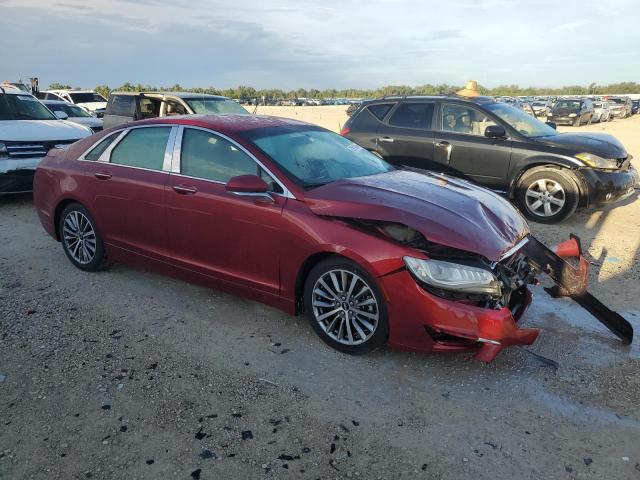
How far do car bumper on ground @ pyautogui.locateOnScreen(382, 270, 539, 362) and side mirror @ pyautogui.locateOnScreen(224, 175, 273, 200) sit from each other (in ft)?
3.69

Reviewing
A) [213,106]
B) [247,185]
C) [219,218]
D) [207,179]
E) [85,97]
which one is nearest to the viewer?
[247,185]

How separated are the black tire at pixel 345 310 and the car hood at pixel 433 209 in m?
0.37

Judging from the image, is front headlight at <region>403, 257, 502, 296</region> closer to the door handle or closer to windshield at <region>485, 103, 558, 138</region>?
the door handle

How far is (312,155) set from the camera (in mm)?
4301

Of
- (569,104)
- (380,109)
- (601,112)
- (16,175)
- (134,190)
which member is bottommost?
(16,175)

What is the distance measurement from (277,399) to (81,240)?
3.13m

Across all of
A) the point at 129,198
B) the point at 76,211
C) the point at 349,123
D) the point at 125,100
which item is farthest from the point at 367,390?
the point at 125,100

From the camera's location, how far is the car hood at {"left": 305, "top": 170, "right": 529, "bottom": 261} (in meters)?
3.35

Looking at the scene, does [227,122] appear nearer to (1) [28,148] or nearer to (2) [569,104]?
(1) [28,148]

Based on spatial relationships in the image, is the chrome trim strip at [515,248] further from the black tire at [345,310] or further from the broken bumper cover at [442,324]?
the black tire at [345,310]

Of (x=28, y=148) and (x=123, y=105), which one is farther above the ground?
(x=123, y=105)

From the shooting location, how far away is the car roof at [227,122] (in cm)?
424

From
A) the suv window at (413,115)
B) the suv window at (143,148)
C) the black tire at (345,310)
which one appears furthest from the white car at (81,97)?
the black tire at (345,310)

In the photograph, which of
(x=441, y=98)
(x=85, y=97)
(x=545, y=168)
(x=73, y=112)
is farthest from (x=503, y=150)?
(x=85, y=97)
